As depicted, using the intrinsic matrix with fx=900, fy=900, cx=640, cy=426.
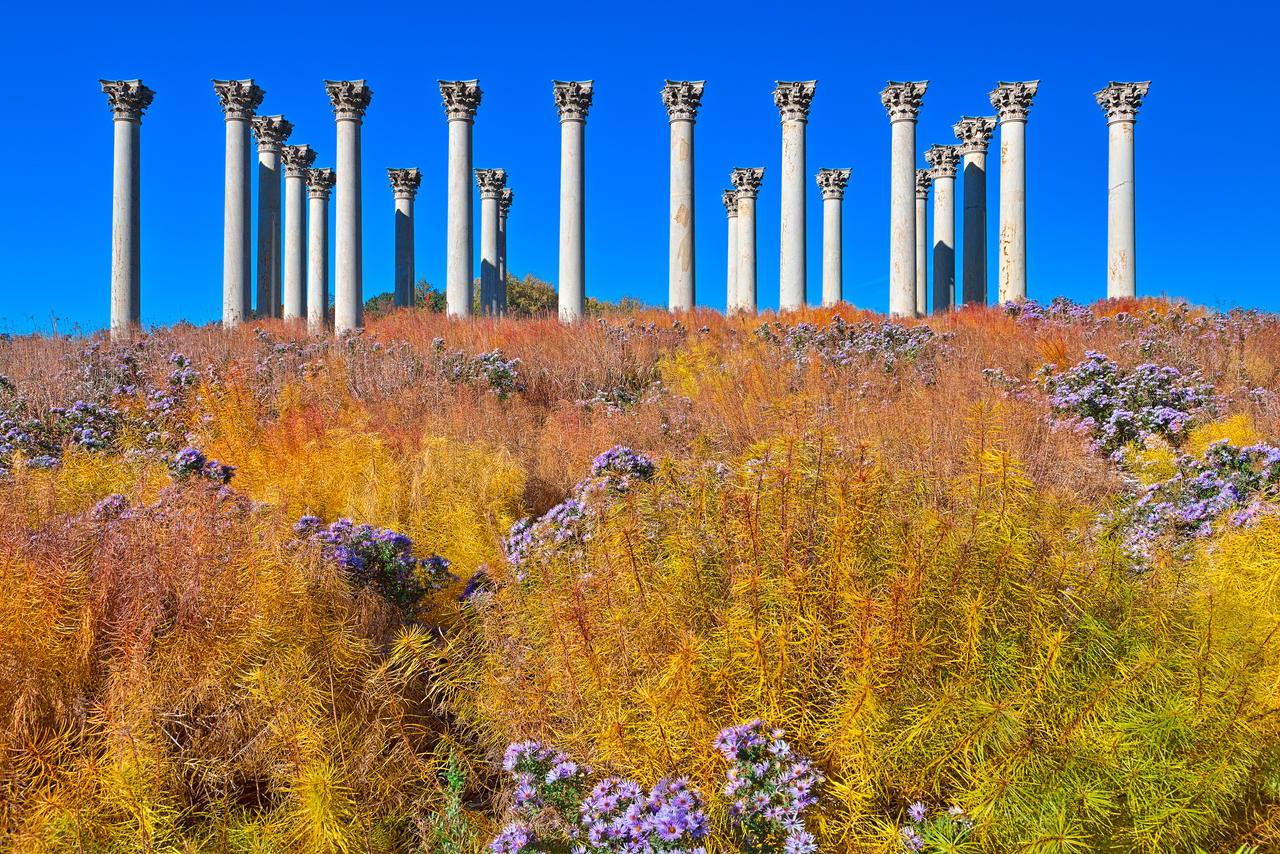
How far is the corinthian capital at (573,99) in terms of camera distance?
2741cm

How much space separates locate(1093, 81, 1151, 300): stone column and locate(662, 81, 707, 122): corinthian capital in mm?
12458

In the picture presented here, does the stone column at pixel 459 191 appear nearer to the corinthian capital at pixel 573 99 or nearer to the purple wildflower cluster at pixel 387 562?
the corinthian capital at pixel 573 99

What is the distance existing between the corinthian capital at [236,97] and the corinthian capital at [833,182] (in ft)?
68.7

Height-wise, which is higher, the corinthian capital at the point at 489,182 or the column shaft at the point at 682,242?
the corinthian capital at the point at 489,182

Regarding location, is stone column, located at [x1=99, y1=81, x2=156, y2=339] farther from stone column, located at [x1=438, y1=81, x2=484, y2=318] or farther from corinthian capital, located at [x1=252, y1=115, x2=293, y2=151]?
stone column, located at [x1=438, y1=81, x2=484, y2=318]

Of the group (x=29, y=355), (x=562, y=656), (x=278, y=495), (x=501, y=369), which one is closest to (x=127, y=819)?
(x=562, y=656)

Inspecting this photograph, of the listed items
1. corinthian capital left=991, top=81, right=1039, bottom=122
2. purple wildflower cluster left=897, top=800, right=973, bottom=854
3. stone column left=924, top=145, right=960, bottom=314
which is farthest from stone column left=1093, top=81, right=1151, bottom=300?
purple wildflower cluster left=897, top=800, right=973, bottom=854

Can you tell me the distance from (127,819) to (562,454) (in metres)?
5.49

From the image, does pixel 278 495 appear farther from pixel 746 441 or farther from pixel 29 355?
pixel 29 355

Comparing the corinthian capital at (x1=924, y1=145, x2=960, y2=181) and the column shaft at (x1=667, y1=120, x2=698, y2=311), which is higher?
the corinthian capital at (x1=924, y1=145, x2=960, y2=181)

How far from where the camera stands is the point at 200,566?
4.26 metres

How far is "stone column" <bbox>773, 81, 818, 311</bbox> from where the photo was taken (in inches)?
1125

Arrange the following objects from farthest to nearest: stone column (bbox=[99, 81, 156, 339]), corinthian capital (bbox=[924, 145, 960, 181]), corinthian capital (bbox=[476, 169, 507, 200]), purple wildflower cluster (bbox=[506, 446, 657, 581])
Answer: corinthian capital (bbox=[476, 169, 507, 200])
corinthian capital (bbox=[924, 145, 960, 181])
stone column (bbox=[99, 81, 156, 339])
purple wildflower cluster (bbox=[506, 446, 657, 581])

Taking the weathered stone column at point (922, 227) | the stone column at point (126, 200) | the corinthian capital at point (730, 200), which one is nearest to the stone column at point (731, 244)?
the corinthian capital at point (730, 200)
